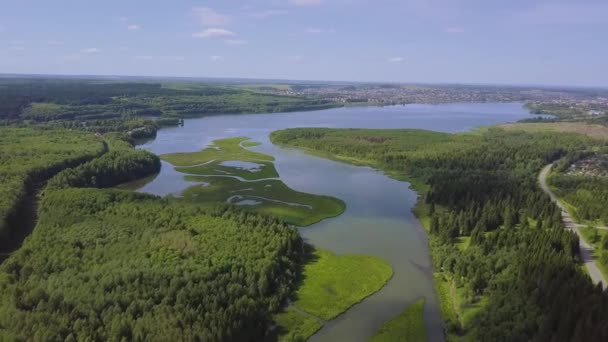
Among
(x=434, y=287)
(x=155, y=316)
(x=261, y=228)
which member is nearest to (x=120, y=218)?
(x=261, y=228)

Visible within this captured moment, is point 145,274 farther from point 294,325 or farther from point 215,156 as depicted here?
point 215,156

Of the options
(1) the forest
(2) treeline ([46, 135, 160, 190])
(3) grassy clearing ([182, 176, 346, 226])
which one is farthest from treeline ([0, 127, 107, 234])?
(3) grassy clearing ([182, 176, 346, 226])

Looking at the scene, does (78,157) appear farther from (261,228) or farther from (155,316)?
(155,316)

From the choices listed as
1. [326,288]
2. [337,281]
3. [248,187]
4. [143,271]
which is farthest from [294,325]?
[248,187]

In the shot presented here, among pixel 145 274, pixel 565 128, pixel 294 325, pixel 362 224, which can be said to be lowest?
pixel 294 325

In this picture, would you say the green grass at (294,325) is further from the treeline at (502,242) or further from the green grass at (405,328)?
the treeline at (502,242)

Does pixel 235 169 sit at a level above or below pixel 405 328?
above

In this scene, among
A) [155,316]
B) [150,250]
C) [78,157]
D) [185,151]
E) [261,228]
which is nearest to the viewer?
[155,316]

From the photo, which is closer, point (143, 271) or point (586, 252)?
point (143, 271)
